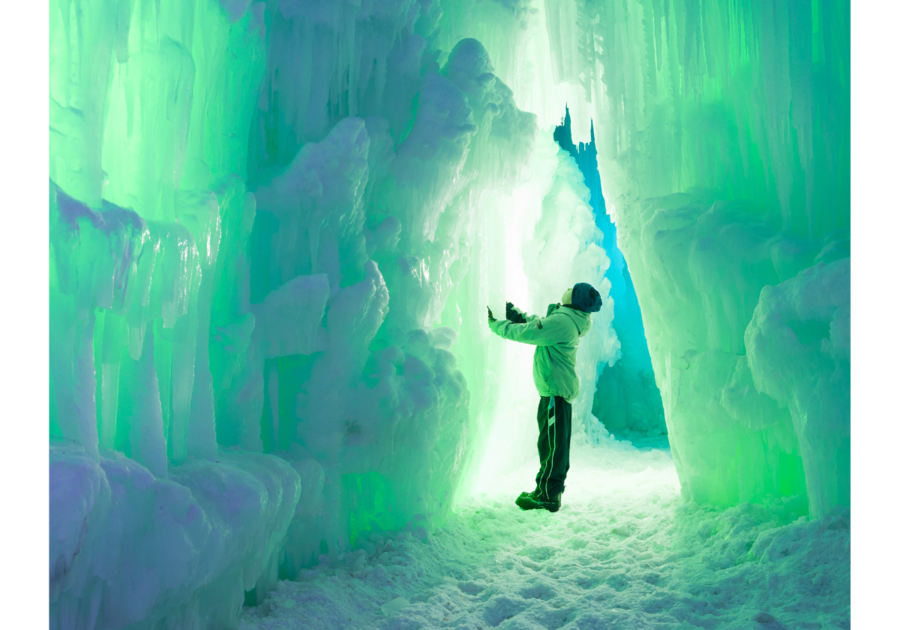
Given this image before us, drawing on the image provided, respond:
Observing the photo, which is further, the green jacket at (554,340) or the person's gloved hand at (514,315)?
the person's gloved hand at (514,315)

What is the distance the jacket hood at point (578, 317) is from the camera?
20.7 ft

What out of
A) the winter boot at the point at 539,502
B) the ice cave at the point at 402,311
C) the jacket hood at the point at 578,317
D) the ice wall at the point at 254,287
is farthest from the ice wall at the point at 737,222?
the ice wall at the point at 254,287

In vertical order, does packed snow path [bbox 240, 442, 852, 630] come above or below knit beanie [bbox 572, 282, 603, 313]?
below

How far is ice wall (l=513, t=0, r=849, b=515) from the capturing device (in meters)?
4.49

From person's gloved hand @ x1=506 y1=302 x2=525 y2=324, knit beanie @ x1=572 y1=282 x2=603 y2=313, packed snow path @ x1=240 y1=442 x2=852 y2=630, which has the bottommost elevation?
packed snow path @ x1=240 y1=442 x2=852 y2=630

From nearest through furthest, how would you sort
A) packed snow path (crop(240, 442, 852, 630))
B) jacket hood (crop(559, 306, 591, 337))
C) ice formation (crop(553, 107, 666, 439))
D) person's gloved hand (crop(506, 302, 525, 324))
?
1. packed snow path (crop(240, 442, 852, 630))
2. jacket hood (crop(559, 306, 591, 337))
3. person's gloved hand (crop(506, 302, 525, 324))
4. ice formation (crop(553, 107, 666, 439))

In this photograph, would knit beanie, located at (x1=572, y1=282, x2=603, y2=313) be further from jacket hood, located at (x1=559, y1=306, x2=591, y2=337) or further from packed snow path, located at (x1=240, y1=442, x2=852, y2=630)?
packed snow path, located at (x1=240, y1=442, x2=852, y2=630)

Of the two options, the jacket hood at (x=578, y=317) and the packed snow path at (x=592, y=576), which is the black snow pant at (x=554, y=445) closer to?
the packed snow path at (x=592, y=576)

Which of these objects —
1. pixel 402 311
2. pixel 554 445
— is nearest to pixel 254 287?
pixel 402 311

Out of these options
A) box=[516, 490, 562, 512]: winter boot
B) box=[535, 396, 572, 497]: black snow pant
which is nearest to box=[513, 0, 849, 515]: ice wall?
box=[535, 396, 572, 497]: black snow pant

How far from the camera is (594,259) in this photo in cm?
1126

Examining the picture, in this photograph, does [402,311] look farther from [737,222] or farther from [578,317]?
[737,222]

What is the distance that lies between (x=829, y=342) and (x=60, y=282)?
470cm

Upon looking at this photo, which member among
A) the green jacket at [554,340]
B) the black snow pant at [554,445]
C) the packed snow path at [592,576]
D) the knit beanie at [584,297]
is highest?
the knit beanie at [584,297]
